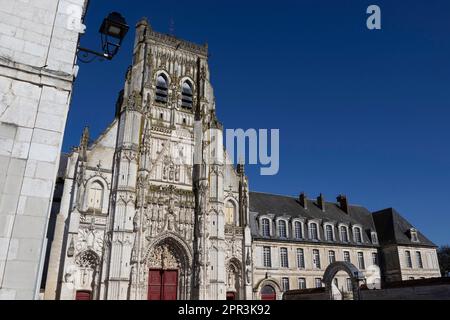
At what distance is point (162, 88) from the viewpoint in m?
27.7

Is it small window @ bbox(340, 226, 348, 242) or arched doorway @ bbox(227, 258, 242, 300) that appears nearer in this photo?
arched doorway @ bbox(227, 258, 242, 300)

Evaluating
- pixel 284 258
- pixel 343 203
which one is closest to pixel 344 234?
pixel 343 203

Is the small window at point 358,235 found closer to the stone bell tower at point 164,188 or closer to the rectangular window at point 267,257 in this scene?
the rectangular window at point 267,257

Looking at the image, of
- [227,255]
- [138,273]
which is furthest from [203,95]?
[138,273]

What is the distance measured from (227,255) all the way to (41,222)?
798 inches

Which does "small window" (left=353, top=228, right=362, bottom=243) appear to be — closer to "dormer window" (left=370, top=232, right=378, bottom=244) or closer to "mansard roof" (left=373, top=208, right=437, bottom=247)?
"dormer window" (left=370, top=232, right=378, bottom=244)

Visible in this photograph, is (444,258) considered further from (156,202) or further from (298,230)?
(156,202)

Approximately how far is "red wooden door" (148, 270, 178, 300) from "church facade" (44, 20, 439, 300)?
6 centimetres

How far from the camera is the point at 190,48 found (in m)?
30.3

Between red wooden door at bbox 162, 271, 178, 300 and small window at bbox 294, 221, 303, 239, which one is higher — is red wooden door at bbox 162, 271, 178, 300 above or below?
below

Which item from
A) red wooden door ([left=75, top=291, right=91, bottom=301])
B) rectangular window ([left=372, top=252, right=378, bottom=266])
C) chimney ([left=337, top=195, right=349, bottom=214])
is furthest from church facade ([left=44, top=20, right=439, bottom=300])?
chimney ([left=337, top=195, right=349, bottom=214])

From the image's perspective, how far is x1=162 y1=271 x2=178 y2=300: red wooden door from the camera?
22.9 m

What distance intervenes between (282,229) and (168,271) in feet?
36.1
